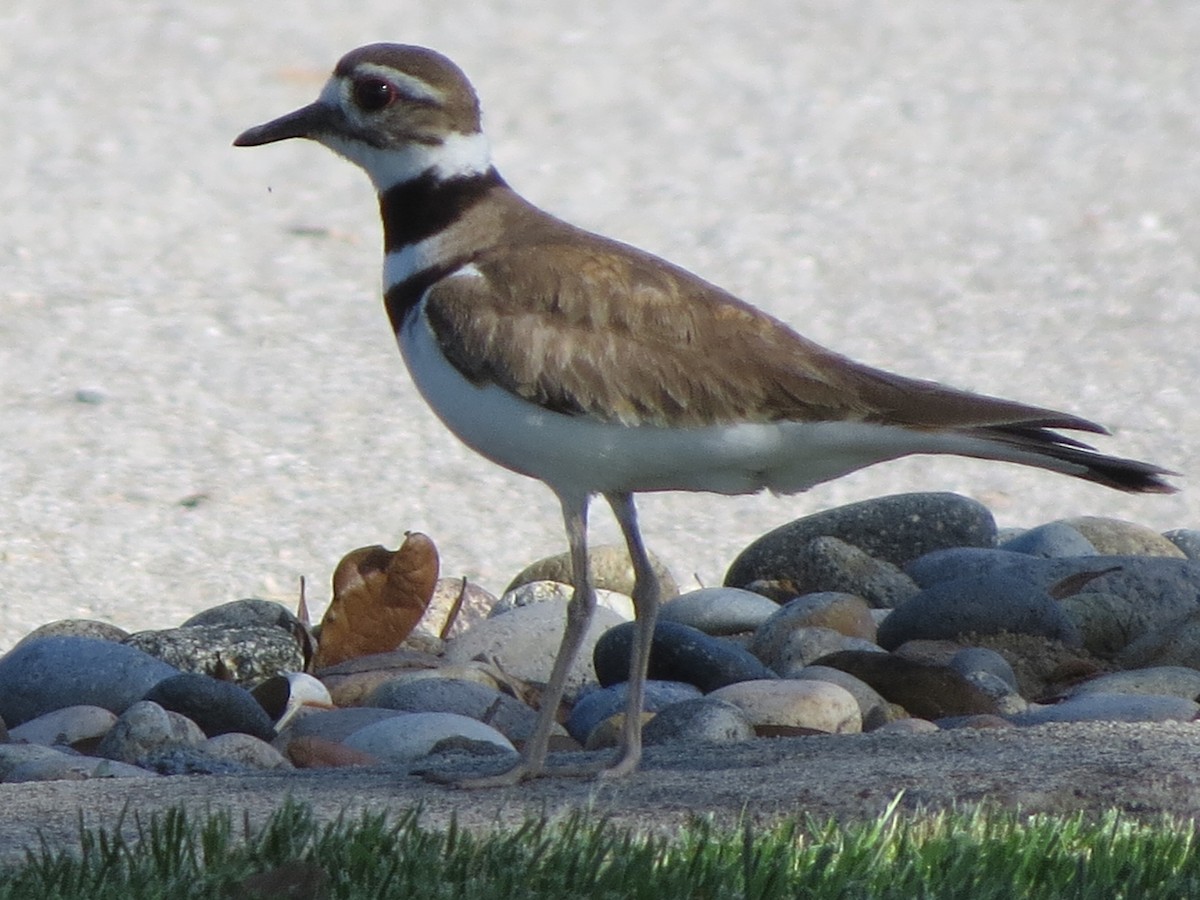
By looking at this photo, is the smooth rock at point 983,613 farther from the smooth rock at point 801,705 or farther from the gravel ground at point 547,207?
the gravel ground at point 547,207

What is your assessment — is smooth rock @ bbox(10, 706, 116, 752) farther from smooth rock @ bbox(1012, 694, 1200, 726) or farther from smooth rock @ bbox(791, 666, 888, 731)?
smooth rock @ bbox(1012, 694, 1200, 726)

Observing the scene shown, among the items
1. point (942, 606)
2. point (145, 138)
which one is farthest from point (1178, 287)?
point (145, 138)

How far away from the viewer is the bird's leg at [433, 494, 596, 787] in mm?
4848

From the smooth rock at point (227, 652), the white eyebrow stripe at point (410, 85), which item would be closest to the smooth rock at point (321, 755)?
the smooth rock at point (227, 652)

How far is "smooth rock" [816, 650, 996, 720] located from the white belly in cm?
120

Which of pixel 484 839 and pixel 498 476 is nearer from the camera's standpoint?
pixel 484 839

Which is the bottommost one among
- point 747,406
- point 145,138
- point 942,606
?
point 942,606

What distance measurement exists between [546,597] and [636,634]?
6.62ft

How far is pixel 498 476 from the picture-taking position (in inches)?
338

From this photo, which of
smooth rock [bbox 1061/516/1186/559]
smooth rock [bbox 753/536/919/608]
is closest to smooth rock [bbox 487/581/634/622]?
smooth rock [bbox 753/536/919/608]

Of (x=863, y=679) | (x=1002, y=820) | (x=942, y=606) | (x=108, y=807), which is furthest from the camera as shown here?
(x=942, y=606)

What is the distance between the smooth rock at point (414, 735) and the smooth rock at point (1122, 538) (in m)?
2.96

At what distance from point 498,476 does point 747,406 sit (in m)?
3.85

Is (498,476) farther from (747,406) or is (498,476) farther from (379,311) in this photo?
(747,406)
